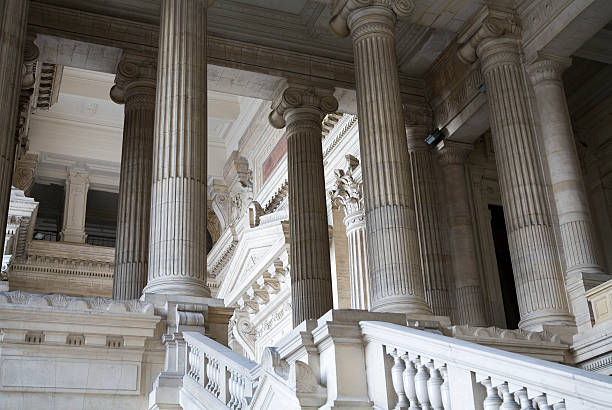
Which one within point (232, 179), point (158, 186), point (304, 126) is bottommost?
point (158, 186)

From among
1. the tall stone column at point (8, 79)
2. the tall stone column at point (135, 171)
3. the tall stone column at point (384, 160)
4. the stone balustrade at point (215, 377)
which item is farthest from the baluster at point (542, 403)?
the tall stone column at point (135, 171)

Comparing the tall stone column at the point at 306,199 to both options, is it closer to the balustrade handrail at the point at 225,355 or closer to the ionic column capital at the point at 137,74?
the ionic column capital at the point at 137,74

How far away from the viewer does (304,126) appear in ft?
64.1

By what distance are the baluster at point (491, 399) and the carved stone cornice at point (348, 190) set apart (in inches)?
638

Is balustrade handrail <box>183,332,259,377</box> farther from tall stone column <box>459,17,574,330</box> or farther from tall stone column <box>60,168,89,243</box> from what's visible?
tall stone column <box>60,168,89,243</box>

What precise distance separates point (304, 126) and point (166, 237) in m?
7.34

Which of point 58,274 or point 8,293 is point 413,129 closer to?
point 8,293

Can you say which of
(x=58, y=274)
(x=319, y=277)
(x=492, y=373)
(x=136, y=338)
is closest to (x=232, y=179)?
(x=58, y=274)

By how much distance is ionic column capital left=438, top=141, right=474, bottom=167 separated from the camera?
20719 millimetres

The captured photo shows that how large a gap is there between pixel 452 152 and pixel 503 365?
15.1 meters

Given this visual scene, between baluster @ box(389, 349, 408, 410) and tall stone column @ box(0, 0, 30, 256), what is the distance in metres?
7.31

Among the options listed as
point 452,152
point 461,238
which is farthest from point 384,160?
point 452,152

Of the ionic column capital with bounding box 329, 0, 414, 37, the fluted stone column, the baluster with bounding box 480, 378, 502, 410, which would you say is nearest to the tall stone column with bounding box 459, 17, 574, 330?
the ionic column capital with bounding box 329, 0, 414, 37

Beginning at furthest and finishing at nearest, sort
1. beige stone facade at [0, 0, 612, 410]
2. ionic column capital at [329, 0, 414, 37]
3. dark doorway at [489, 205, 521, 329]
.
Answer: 1. dark doorway at [489, 205, 521, 329]
2. ionic column capital at [329, 0, 414, 37]
3. beige stone facade at [0, 0, 612, 410]
